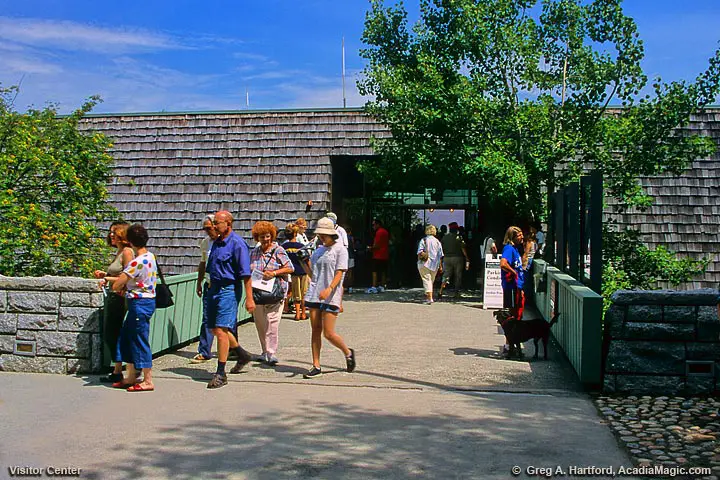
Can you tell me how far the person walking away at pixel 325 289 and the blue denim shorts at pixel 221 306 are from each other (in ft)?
2.61

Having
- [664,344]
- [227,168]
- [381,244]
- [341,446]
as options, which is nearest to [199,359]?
[341,446]

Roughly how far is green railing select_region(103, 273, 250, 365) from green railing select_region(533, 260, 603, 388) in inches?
184

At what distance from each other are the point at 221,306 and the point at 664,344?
425 centimetres

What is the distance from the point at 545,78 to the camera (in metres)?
15.8

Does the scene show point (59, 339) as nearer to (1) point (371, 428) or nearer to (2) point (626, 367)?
(1) point (371, 428)

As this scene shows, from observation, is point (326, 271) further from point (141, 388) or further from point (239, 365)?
point (141, 388)

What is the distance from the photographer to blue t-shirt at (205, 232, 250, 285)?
8.14 metres

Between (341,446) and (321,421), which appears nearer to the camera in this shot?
(341,446)

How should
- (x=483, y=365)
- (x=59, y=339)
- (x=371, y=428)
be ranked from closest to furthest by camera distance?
1. (x=371, y=428)
2. (x=59, y=339)
3. (x=483, y=365)

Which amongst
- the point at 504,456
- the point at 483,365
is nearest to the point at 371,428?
the point at 504,456

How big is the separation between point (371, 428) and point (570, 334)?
3518 mm

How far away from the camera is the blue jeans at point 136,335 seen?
25.6ft

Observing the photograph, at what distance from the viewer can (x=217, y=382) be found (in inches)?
313

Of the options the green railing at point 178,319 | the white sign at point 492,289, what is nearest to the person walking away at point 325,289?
the green railing at point 178,319
